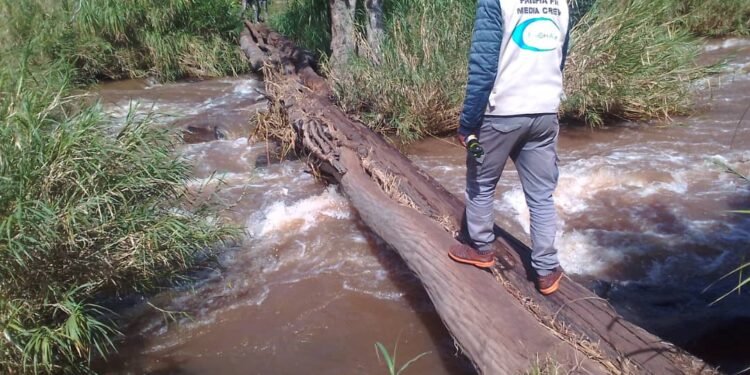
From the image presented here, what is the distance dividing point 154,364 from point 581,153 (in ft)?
15.3

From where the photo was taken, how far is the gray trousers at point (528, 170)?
3037 mm

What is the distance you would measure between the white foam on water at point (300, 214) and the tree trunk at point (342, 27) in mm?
2559

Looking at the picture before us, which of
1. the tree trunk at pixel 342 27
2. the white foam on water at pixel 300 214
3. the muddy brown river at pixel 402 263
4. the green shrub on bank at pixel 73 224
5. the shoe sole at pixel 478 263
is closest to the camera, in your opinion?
the green shrub on bank at pixel 73 224

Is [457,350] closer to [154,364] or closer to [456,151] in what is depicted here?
[154,364]

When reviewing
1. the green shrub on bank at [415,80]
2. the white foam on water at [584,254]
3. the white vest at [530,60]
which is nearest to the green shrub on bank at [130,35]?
the green shrub on bank at [415,80]

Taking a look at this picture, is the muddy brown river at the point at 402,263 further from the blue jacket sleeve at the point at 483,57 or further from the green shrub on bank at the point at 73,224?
the blue jacket sleeve at the point at 483,57

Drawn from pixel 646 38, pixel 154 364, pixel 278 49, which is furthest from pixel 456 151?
pixel 154 364

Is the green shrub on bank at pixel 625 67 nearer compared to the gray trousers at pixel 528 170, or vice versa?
the gray trousers at pixel 528 170

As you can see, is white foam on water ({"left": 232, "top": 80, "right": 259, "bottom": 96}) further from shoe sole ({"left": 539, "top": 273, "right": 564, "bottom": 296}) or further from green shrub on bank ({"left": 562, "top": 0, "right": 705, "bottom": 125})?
shoe sole ({"left": 539, "top": 273, "right": 564, "bottom": 296})

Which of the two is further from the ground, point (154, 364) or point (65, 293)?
point (65, 293)

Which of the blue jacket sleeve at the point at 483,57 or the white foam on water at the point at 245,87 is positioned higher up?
the blue jacket sleeve at the point at 483,57

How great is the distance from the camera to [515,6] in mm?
2832

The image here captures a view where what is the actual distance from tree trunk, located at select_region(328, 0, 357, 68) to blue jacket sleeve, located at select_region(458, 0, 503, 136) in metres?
4.55

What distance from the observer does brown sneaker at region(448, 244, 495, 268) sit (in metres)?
3.37
